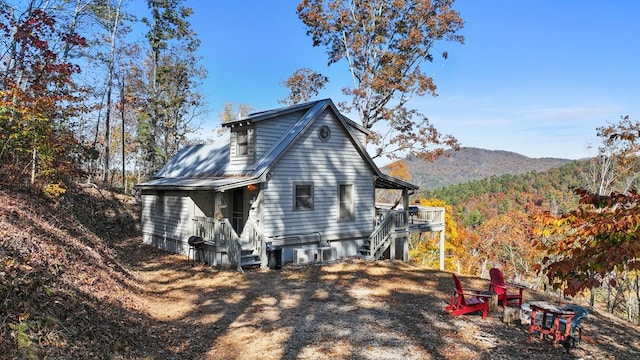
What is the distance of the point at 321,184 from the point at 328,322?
8.37 metres

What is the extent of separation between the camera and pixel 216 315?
9.20 meters

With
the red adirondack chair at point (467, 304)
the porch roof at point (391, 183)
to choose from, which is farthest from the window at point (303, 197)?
the red adirondack chair at point (467, 304)

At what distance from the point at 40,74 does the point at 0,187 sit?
4881 mm

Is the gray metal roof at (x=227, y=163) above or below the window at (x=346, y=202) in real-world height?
Result: above

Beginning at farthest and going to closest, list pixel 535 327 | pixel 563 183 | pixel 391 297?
1. pixel 563 183
2. pixel 391 297
3. pixel 535 327

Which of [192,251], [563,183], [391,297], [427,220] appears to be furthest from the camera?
[563,183]

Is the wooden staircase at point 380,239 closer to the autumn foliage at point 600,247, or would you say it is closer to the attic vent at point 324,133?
the attic vent at point 324,133

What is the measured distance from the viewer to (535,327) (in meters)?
8.34

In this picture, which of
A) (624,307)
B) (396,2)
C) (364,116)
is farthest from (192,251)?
(624,307)

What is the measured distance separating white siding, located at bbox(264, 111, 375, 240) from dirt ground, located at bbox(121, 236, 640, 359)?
249 centimetres

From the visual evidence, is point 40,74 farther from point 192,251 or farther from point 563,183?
point 563,183

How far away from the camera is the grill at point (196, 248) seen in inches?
576

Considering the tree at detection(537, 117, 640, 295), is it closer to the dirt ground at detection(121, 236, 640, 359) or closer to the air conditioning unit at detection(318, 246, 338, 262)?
the dirt ground at detection(121, 236, 640, 359)

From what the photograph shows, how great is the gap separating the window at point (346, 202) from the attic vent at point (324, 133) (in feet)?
7.56
